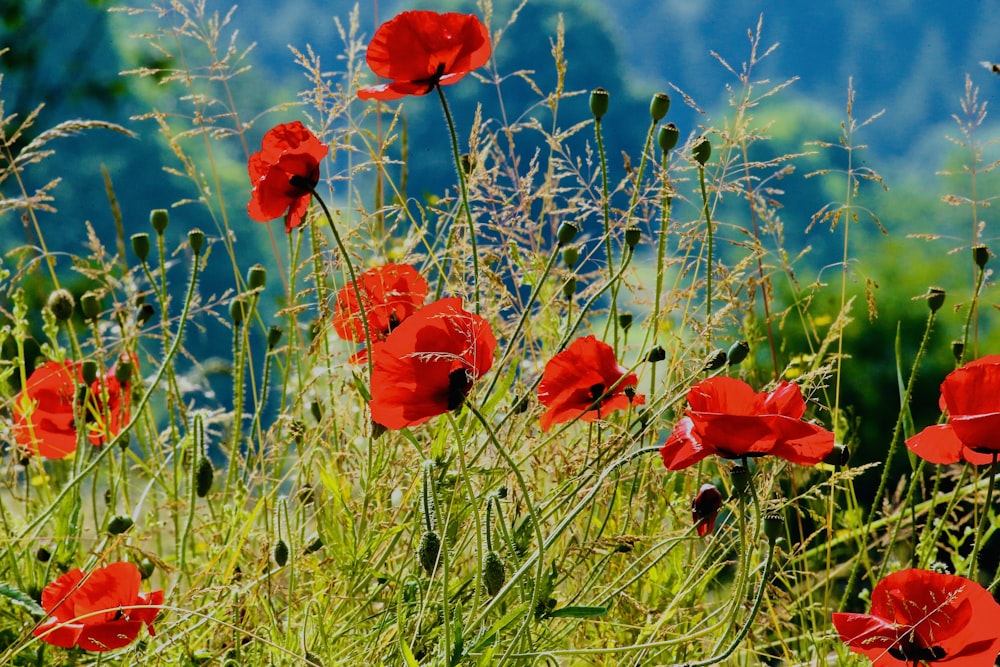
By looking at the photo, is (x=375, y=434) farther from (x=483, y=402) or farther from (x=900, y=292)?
(x=900, y=292)

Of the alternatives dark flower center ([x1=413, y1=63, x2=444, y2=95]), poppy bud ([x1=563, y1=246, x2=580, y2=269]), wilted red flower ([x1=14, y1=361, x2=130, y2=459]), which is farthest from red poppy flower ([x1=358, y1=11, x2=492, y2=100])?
wilted red flower ([x1=14, y1=361, x2=130, y2=459])

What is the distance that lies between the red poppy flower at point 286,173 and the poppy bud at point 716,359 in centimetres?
37

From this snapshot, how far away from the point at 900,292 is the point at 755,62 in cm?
487

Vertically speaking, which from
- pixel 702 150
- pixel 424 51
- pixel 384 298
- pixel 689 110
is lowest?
pixel 689 110

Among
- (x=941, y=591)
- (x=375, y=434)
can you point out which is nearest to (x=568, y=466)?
(x=375, y=434)

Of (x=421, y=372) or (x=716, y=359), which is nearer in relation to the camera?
(x=421, y=372)

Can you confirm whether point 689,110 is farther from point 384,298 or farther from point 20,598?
point 20,598

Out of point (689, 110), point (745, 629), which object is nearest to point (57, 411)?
point (745, 629)

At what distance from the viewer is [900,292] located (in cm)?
564

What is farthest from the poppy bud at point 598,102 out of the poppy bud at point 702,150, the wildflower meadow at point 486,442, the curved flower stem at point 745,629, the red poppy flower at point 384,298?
the curved flower stem at point 745,629

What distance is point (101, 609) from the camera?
96cm

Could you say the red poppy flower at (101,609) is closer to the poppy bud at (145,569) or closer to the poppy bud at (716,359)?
the poppy bud at (145,569)

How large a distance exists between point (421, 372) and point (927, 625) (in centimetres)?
47

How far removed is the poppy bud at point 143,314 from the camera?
127 cm
